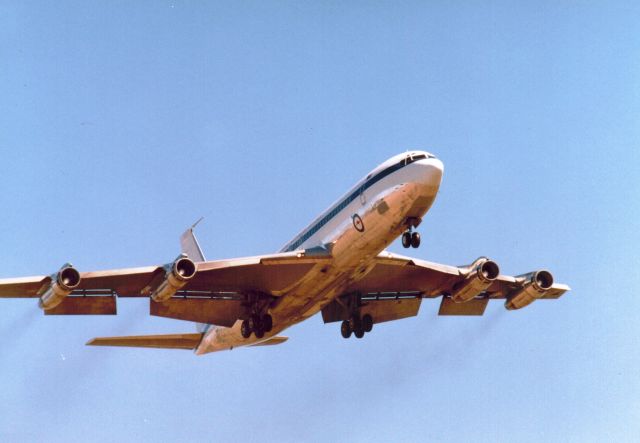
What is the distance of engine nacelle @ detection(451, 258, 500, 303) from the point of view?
47.2 m

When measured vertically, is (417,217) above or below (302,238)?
below

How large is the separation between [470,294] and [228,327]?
1219 cm

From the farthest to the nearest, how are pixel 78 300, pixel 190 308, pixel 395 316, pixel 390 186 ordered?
pixel 395 316 → pixel 190 308 → pixel 78 300 → pixel 390 186

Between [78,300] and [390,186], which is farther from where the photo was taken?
[78,300]

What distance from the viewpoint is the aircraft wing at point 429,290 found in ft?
157

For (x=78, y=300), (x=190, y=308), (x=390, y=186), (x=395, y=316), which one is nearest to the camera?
(x=390, y=186)

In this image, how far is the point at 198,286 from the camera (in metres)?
46.1

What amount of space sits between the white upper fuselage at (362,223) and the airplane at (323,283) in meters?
0.05

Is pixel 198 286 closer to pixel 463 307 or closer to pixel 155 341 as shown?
pixel 155 341

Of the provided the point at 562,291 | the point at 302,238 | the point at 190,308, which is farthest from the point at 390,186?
the point at 562,291

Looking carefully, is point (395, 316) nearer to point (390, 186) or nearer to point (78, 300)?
point (390, 186)

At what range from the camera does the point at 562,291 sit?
51.9 m

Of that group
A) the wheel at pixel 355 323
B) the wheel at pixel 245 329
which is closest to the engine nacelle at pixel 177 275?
the wheel at pixel 245 329

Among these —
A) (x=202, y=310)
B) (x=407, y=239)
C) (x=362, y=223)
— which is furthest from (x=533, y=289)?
(x=202, y=310)
